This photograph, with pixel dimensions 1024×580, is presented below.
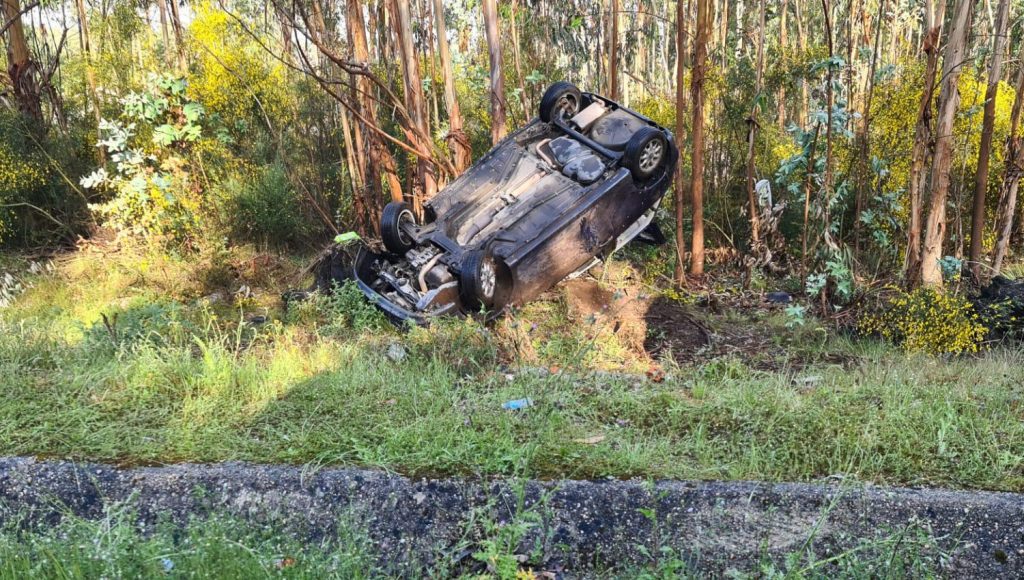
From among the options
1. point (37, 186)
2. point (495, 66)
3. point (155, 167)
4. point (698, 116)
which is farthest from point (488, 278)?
point (37, 186)

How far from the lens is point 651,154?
21.3 feet

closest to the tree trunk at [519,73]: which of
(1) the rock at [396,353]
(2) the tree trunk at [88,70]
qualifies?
(1) the rock at [396,353]

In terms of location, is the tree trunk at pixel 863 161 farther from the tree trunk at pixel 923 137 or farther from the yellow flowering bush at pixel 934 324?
the yellow flowering bush at pixel 934 324

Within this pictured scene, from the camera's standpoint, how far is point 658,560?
268 cm

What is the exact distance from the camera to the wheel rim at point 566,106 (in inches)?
283

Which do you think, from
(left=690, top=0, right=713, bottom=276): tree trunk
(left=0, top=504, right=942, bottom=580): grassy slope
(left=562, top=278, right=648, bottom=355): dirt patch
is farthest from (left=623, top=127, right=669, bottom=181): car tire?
(left=0, top=504, right=942, bottom=580): grassy slope

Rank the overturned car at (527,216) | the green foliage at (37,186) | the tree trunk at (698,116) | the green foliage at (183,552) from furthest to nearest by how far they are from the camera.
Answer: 1. the green foliage at (37,186)
2. the tree trunk at (698,116)
3. the overturned car at (527,216)
4. the green foliage at (183,552)

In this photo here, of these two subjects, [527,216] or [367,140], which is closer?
[527,216]

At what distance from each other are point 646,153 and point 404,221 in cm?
244

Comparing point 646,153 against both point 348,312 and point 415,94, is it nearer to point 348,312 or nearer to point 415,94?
point 415,94

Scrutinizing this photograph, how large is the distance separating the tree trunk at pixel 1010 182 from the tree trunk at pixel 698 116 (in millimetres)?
2779

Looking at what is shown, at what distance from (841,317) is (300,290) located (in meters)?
5.46

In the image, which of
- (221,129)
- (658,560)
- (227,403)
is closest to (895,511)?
(658,560)

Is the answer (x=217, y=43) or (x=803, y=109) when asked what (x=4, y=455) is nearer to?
(x=217, y=43)
